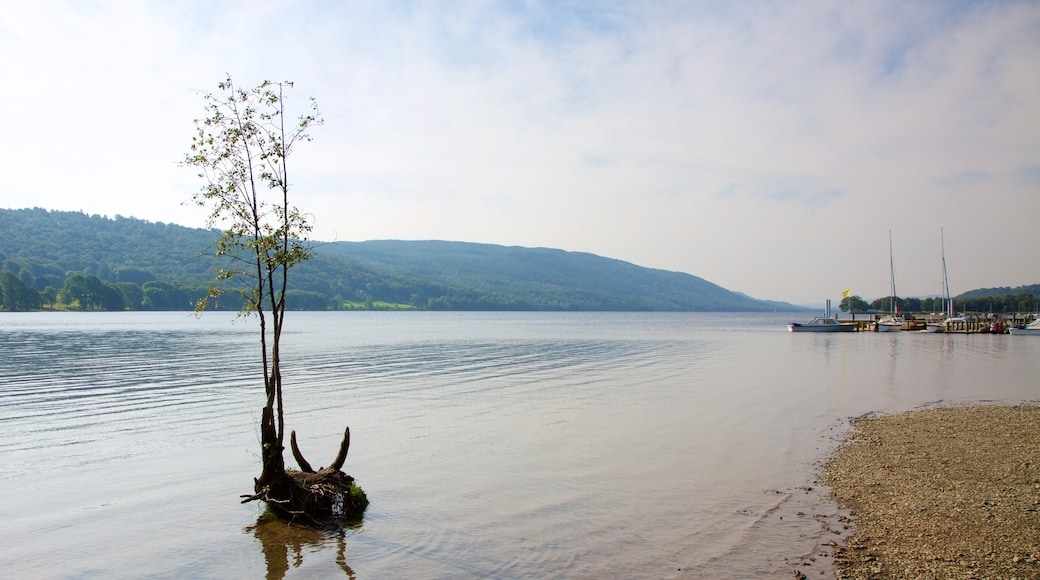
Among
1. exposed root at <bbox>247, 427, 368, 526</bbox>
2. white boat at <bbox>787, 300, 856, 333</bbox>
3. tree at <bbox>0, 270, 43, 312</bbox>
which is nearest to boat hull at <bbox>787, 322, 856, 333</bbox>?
white boat at <bbox>787, 300, 856, 333</bbox>

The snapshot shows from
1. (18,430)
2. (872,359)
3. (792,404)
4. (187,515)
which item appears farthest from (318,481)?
(872,359)

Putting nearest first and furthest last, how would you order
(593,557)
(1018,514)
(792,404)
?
(593,557) → (1018,514) → (792,404)

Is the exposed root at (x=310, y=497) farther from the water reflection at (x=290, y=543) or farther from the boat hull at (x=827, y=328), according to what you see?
the boat hull at (x=827, y=328)

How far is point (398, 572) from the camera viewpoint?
10.5m

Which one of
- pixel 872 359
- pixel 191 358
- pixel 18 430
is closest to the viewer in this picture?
pixel 18 430

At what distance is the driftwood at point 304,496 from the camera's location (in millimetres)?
12695

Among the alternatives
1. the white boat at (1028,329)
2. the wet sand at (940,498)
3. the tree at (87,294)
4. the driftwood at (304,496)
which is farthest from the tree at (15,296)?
the white boat at (1028,329)

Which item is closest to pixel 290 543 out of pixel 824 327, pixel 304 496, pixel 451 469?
pixel 304 496

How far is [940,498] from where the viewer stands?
13133 mm

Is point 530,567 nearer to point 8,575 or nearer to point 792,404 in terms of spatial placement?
point 8,575

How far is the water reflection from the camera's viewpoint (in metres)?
10.8

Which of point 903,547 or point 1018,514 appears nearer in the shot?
point 903,547

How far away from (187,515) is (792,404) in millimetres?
22867

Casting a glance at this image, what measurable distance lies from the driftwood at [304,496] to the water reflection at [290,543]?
0.26m
